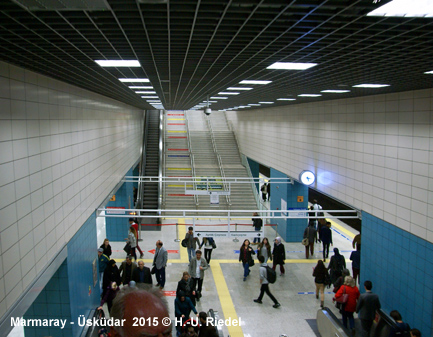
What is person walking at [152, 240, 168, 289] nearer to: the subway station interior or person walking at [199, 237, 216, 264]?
the subway station interior

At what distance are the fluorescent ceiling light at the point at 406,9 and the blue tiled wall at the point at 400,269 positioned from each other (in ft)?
Result: 17.9

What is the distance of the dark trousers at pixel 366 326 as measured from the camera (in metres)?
7.52

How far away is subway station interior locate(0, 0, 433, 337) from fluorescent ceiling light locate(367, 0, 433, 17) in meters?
0.01

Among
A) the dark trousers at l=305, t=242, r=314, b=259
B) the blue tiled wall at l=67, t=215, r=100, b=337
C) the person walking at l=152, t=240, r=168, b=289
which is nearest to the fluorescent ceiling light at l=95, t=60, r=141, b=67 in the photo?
the blue tiled wall at l=67, t=215, r=100, b=337

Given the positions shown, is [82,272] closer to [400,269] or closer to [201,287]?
[201,287]

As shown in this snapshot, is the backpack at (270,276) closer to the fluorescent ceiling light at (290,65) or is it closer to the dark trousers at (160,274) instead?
the dark trousers at (160,274)

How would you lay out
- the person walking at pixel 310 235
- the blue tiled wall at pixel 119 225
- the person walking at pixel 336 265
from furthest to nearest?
the blue tiled wall at pixel 119 225 < the person walking at pixel 310 235 < the person walking at pixel 336 265

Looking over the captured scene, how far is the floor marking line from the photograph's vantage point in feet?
26.0

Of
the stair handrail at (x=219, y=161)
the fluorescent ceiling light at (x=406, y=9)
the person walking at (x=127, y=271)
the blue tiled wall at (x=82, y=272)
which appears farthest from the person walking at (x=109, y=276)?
the stair handrail at (x=219, y=161)

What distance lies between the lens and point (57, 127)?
240 inches

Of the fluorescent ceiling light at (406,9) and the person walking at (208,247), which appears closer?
the fluorescent ceiling light at (406,9)

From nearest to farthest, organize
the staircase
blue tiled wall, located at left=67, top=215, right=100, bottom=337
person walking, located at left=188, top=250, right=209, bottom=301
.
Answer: blue tiled wall, located at left=67, top=215, right=100, bottom=337, person walking, located at left=188, top=250, right=209, bottom=301, the staircase

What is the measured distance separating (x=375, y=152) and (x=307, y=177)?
3758 millimetres

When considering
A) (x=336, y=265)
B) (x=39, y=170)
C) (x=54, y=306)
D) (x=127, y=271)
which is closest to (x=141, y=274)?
(x=127, y=271)
